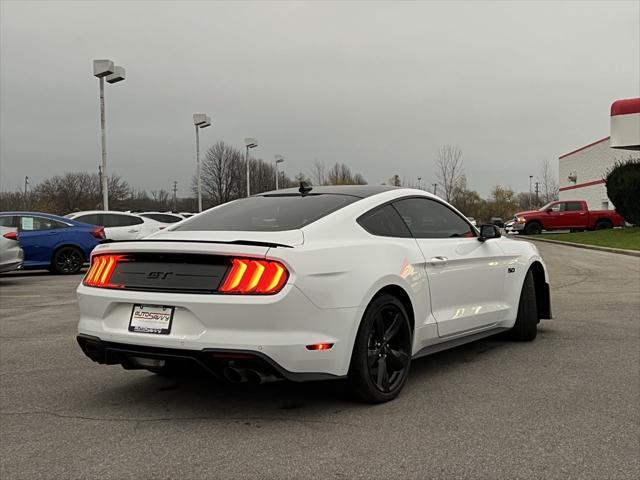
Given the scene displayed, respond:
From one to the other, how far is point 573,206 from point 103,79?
24129mm

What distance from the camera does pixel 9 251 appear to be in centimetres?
1223

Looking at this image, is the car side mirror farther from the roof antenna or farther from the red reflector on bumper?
the red reflector on bumper

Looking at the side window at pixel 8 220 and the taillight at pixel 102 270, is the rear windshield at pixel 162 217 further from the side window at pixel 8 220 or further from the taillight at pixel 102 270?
the taillight at pixel 102 270

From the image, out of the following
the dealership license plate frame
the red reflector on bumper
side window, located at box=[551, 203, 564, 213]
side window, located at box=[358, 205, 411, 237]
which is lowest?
the red reflector on bumper

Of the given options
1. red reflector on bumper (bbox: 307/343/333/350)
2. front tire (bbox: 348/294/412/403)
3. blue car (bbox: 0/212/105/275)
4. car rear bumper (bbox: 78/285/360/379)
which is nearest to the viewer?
car rear bumper (bbox: 78/285/360/379)

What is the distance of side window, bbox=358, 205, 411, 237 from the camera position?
470 cm

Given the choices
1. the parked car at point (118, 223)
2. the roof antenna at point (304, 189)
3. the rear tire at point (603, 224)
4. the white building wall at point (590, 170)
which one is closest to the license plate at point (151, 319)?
the roof antenna at point (304, 189)

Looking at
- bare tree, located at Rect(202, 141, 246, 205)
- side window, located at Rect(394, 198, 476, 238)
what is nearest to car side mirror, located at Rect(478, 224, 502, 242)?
side window, located at Rect(394, 198, 476, 238)

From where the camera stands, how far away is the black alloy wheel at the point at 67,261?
14.9 metres

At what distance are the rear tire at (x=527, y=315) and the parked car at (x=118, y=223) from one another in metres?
12.2

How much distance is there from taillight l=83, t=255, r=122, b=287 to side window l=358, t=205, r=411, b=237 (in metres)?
1.66

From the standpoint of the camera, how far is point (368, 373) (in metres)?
4.30

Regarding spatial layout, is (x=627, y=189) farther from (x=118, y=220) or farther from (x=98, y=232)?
(x=98, y=232)

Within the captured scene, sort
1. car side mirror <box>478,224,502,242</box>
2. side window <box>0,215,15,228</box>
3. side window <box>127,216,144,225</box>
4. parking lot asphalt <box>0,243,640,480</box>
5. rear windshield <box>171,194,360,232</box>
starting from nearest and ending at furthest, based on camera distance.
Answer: parking lot asphalt <box>0,243,640,480</box> → rear windshield <box>171,194,360,232</box> → car side mirror <box>478,224,502,242</box> → side window <box>0,215,15,228</box> → side window <box>127,216,144,225</box>
